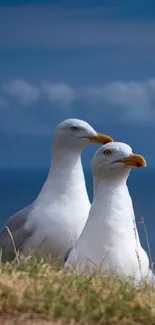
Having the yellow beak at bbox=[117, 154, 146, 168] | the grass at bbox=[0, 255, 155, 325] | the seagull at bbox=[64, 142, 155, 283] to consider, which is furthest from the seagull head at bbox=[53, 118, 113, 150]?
the grass at bbox=[0, 255, 155, 325]

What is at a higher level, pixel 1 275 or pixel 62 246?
pixel 62 246

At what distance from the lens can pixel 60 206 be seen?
10875 mm

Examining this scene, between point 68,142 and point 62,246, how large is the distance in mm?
1270

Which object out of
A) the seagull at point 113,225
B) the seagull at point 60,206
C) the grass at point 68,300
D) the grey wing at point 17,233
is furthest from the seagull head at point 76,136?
the grass at point 68,300

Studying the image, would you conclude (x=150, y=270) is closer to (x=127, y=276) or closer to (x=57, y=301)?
(x=127, y=276)

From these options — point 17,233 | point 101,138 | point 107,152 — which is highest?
point 101,138

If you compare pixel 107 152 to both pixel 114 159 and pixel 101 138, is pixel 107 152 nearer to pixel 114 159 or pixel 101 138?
pixel 114 159

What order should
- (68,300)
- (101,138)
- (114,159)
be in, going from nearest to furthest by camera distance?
(68,300) < (114,159) < (101,138)

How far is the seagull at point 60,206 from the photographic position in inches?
426

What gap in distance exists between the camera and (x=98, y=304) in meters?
6.61

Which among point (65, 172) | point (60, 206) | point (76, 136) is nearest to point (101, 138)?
point (76, 136)

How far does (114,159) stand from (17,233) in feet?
7.43

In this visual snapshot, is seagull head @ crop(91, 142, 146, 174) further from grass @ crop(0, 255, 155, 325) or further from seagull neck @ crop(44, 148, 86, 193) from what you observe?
grass @ crop(0, 255, 155, 325)

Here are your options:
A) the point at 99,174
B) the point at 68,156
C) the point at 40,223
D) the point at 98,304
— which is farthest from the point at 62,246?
the point at 98,304
